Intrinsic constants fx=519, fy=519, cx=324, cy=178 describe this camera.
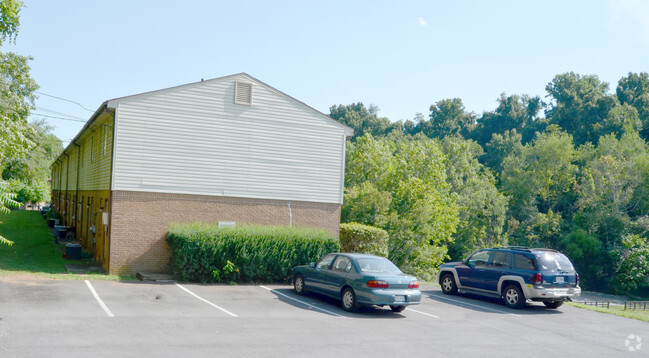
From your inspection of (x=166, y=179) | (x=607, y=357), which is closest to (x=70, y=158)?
(x=166, y=179)

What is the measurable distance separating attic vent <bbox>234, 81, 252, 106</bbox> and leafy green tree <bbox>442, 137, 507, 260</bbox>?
3232 centimetres

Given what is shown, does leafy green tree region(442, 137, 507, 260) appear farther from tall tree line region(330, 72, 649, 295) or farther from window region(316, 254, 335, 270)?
window region(316, 254, 335, 270)

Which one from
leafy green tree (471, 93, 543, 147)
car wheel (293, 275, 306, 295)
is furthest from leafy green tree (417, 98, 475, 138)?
car wheel (293, 275, 306, 295)

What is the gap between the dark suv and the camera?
14430 millimetres

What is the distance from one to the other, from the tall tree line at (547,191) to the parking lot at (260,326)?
67.4ft

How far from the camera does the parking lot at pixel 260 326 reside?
8867 mm

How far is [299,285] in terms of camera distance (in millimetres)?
15359

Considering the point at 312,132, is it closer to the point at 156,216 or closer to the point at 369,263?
the point at 156,216

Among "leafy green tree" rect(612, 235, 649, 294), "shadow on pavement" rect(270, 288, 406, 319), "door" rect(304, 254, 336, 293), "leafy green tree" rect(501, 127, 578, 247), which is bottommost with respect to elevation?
"leafy green tree" rect(612, 235, 649, 294)

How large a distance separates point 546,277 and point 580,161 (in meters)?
44.8

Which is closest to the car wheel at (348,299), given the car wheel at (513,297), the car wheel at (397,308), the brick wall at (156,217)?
the car wheel at (397,308)

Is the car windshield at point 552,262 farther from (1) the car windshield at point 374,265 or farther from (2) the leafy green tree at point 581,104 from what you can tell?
(2) the leafy green tree at point 581,104

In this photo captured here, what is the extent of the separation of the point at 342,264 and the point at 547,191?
4458 cm

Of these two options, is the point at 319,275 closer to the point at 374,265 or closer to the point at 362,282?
the point at 374,265
